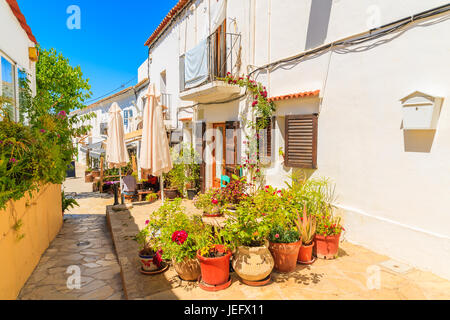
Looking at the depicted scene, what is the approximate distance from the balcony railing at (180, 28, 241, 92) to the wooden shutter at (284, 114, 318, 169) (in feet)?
10.1

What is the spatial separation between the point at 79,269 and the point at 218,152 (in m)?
6.07

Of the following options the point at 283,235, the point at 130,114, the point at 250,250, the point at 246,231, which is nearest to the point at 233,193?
the point at 283,235

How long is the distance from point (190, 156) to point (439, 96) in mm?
8420

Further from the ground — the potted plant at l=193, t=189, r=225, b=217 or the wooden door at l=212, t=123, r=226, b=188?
the wooden door at l=212, t=123, r=226, b=188

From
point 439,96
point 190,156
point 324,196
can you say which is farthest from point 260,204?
point 190,156

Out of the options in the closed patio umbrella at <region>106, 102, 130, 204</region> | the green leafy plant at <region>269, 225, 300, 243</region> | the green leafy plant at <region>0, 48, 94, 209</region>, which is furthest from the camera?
the closed patio umbrella at <region>106, 102, 130, 204</region>

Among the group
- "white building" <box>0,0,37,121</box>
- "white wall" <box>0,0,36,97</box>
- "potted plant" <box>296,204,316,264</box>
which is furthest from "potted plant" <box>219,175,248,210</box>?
"white wall" <box>0,0,36,97</box>

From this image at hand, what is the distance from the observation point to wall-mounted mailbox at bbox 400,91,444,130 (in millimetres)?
4141

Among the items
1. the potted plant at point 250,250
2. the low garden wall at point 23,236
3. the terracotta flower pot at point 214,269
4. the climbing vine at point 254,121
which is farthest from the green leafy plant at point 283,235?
the low garden wall at point 23,236

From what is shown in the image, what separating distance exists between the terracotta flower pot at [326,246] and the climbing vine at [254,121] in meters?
3.02

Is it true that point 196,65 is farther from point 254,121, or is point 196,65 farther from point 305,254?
point 305,254

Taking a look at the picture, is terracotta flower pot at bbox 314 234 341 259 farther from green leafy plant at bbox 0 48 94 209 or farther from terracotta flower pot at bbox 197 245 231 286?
green leafy plant at bbox 0 48 94 209

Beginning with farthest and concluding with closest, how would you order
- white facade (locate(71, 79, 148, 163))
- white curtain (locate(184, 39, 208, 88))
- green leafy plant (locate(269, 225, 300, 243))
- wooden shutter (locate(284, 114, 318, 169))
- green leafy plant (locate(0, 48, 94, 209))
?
white facade (locate(71, 79, 148, 163)) < white curtain (locate(184, 39, 208, 88)) < wooden shutter (locate(284, 114, 318, 169)) < green leafy plant (locate(269, 225, 300, 243)) < green leafy plant (locate(0, 48, 94, 209))

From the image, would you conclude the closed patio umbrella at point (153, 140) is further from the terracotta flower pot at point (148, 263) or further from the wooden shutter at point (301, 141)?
the wooden shutter at point (301, 141)
